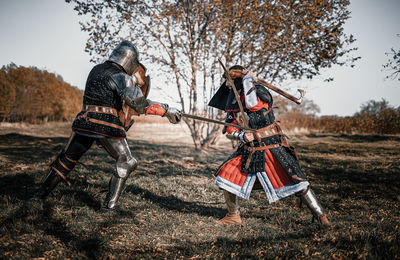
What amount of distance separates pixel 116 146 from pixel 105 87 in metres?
0.72

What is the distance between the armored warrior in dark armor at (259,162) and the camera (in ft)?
8.20

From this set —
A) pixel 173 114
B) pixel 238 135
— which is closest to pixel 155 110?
pixel 173 114

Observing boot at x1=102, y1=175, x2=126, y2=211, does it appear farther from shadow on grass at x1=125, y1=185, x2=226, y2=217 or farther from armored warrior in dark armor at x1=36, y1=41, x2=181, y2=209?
shadow on grass at x1=125, y1=185, x2=226, y2=217

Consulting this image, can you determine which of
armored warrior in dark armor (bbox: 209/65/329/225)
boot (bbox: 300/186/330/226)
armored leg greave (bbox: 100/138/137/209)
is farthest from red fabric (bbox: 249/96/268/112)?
armored leg greave (bbox: 100/138/137/209)

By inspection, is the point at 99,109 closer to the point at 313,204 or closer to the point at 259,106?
the point at 259,106

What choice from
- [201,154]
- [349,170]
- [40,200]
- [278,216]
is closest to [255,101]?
[278,216]

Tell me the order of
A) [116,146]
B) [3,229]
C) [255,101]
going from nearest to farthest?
[3,229] < [255,101] < [116,146]

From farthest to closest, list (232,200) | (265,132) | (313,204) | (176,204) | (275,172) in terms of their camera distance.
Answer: (176,204), (232,200), (265,132), (275,172), (313,204)

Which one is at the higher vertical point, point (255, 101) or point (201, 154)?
point (255, 101)

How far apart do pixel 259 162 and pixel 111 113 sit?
1834mm

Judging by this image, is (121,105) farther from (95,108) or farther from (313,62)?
(313,62)

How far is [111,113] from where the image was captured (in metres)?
2.81

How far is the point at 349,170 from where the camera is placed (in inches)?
232

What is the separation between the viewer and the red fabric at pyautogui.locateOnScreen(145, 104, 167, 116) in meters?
2.78
